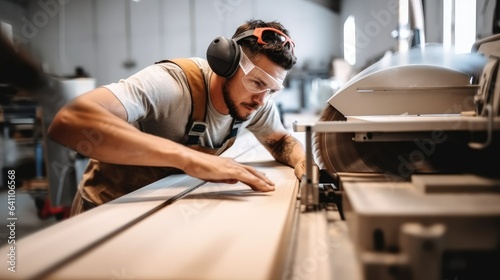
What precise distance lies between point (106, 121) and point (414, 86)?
101 cm

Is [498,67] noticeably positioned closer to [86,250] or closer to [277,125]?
[86,250]

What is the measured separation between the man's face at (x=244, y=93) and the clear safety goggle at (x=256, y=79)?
0.02m

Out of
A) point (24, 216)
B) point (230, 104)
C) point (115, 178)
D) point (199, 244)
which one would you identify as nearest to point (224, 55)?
point (230, 104)

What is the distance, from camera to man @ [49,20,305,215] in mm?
1146

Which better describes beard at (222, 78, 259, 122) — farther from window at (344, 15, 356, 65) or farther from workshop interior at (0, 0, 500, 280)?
window at (344, 15, 356, 65)

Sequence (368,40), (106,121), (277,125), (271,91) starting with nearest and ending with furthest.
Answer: (106,121) → (271,91) → (277,125) → (368,40)

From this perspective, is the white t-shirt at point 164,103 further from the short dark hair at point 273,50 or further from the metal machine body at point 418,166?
the metal machine body at point 418,166

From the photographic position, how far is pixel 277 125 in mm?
2014

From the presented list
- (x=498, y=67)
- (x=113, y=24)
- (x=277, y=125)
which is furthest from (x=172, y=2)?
(x=498, y=67)

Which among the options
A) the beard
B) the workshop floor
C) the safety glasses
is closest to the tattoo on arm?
the beard

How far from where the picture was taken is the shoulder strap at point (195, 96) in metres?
1.52

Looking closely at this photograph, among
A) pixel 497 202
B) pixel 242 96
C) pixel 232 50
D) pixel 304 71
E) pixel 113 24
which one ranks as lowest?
pixel 497 202

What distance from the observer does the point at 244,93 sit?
158 centimetres

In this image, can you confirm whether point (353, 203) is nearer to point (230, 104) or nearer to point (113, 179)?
point (230, 104)
